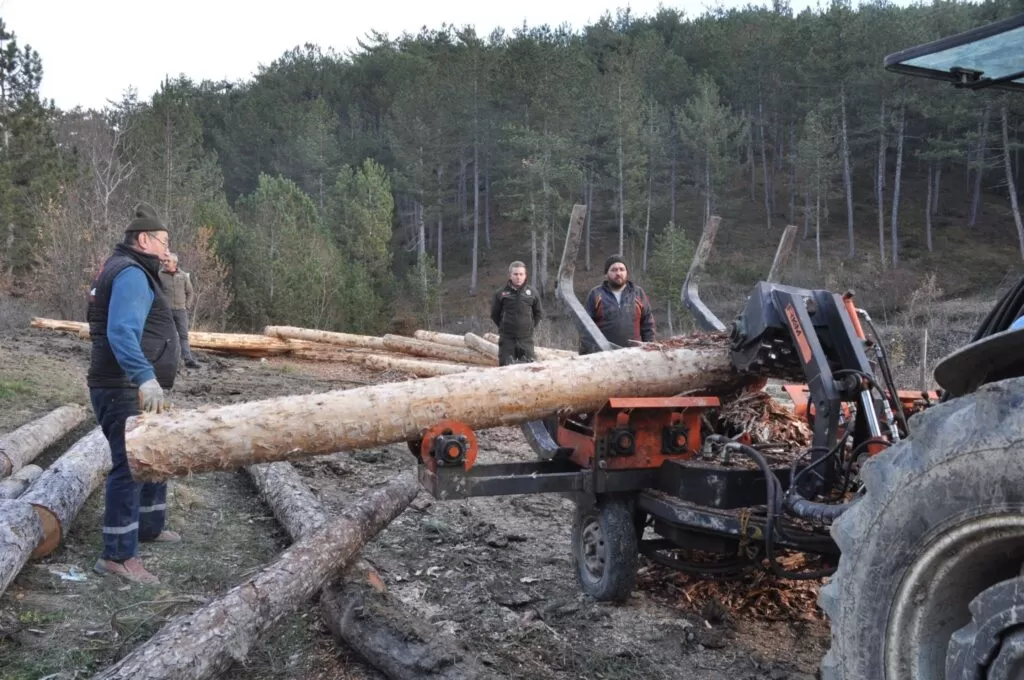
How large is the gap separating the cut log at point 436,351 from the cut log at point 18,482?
9311 millimetres

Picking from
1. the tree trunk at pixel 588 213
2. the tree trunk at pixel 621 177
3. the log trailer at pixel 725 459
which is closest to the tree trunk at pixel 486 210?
the tree trunk at pixel 588 213

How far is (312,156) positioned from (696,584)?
5059 centimetres

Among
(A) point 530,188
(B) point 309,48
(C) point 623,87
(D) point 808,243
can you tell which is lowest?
(D) point 808,243

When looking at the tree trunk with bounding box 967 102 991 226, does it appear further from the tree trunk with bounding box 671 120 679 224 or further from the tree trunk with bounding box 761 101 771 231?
the tree trunk with bounding box 671 120 679 224

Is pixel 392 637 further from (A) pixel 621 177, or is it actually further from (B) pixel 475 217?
(B) pixel 475 217

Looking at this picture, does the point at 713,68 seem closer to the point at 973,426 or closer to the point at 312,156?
the point at 312,156

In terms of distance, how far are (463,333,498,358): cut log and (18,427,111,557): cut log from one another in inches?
349

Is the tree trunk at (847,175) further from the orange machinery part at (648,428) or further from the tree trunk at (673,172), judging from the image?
the orange machinery part at (648,428)

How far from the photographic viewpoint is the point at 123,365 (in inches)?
204

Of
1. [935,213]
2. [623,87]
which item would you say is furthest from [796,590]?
[935,213]

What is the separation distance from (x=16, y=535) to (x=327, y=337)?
1373 centimetres

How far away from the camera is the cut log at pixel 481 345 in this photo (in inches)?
612

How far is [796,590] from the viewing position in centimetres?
506

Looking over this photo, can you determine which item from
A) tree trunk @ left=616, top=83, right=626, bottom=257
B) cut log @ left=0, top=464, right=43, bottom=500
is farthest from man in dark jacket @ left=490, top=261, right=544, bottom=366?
tree trunk @ left=616, top=83, right=626, bottom=257
